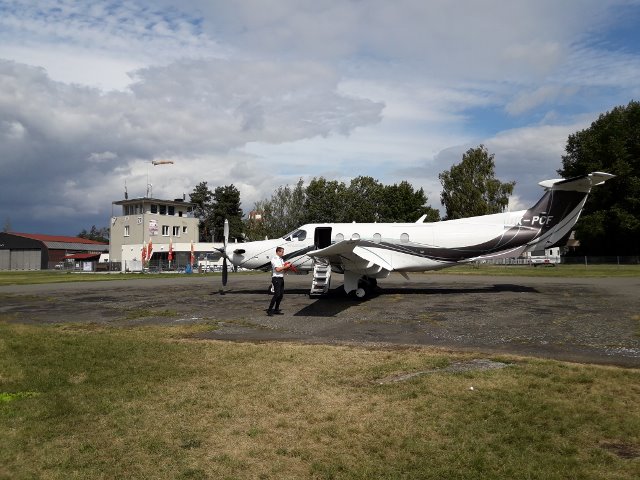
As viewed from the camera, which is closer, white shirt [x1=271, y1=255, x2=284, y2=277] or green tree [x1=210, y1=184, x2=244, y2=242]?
white shirt [x1=271, y1=255, x2=284, y2=277]

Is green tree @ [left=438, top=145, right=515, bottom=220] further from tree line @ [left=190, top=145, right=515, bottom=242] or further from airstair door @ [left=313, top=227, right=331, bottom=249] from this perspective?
airstair door @ [left=313, top=227, right=331, bottom=249]

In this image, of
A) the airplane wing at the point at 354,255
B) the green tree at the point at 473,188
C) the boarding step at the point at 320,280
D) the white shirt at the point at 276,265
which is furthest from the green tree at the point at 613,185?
the white shirt at the point at 276,265

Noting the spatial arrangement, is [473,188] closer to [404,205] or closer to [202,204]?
[404,205]

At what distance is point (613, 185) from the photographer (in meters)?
60.2

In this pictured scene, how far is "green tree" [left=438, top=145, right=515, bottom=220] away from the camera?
65.1 meters

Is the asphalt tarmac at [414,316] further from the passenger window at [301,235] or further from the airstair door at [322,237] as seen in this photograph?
the passenger window at [301,235]

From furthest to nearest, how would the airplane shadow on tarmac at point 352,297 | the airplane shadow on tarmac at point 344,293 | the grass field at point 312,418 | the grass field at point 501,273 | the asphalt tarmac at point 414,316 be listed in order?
the grass field at point 501,273
the airplane shadow on tarmac at point 344,293
the airplane shadow on tarmac at point 352,297
the asphalt tarmac at point 414,316
the grass field at point 312,418

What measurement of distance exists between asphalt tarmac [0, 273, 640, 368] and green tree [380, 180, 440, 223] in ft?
171

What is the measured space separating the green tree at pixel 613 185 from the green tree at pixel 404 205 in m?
22.8

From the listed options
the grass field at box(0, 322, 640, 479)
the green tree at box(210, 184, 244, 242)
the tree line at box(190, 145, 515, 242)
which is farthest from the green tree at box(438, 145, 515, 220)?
the grass field at box(0, 322, 640, 479)

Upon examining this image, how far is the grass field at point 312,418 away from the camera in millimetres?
4582

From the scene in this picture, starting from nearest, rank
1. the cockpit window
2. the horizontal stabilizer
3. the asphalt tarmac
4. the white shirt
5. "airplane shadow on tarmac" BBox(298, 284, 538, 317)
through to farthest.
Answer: the asphalt tarmac → the white shirt → "airplane shadow on tarmac" BBox(298, 284, 538, 317) → the horizontal stabilizer → the cockpit window

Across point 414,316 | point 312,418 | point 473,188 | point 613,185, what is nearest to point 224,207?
point 473,188

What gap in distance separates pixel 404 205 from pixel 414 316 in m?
65.5
